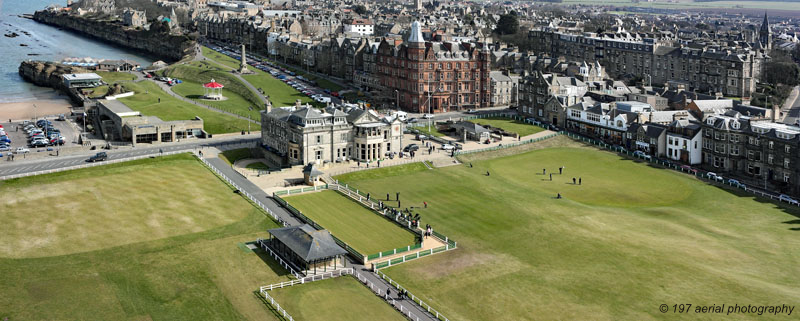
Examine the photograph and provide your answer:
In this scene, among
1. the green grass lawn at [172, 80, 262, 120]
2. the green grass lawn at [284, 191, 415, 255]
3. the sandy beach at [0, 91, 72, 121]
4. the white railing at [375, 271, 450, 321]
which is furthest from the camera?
the sandy beach at [0, 91, 72, 121]

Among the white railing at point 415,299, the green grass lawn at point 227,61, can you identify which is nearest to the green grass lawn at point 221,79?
the green grass lawn at point 227,61

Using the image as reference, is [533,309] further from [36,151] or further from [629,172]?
[36,151]

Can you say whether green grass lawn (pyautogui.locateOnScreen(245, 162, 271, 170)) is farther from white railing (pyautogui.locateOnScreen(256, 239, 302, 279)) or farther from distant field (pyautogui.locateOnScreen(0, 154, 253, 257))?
white railing (pyautogui.locateOnScreen(256, 239, 302, 279))

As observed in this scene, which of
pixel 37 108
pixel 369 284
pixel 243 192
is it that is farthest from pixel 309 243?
pixel 37 108

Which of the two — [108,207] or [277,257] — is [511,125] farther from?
[108,207]

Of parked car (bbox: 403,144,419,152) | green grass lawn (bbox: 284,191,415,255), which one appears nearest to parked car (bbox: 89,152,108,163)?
green grass lawn (bbox: 284,191,415,255)

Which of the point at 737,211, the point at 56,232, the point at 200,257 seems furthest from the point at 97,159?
the point at 737,211
